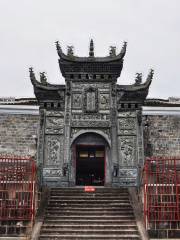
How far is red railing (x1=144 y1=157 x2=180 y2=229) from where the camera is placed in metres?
11.6

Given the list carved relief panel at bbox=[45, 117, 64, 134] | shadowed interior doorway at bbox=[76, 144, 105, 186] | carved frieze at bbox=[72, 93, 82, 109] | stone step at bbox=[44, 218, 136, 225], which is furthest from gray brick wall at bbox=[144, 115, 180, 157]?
stone step at bbox=[44, 218, 136, 225]

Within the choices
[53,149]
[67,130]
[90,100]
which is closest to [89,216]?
[53,149]

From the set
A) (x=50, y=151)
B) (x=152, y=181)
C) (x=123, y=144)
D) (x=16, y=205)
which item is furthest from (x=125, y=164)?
(x=16, y=205)

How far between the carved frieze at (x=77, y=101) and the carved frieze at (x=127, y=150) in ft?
7.08

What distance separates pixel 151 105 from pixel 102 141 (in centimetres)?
482

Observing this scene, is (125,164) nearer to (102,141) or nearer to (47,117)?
(102,141)

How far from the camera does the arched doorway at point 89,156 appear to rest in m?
16.7

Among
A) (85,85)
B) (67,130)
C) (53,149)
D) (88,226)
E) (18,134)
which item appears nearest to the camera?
(88,226)

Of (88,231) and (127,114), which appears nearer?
(88,231)

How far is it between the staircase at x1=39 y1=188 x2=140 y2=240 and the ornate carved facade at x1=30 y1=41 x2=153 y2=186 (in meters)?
2.02

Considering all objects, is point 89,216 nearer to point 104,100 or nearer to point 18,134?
point 104,100

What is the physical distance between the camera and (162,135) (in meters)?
19.4

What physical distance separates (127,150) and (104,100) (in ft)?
7.60

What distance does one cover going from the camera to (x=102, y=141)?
1672 cm
